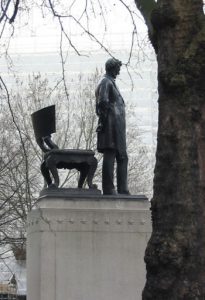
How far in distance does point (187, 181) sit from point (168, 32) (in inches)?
48.7

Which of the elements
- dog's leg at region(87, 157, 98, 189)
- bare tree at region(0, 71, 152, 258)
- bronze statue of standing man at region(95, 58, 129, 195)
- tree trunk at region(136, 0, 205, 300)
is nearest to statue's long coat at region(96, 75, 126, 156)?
bronze statue of standing man at region(95, 58, 129, 195)

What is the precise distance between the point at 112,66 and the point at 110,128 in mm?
1030

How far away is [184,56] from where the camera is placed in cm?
529

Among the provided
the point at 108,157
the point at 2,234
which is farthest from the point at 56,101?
the point at 108,157

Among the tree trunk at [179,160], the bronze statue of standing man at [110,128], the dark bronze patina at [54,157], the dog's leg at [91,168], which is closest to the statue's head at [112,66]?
the bronze statue of standing man at [110,128]

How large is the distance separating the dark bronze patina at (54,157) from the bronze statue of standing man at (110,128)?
398 mm

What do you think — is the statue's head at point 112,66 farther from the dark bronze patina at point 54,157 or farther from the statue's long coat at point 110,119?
the dark bronze patina at point 54,157

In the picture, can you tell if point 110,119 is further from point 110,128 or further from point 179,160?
point 179,160

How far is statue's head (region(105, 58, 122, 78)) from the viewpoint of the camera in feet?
36.2

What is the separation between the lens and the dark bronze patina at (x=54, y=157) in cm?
1039

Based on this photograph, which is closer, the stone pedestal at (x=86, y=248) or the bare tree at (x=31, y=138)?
the stone pedestal at (x=86, y=248)

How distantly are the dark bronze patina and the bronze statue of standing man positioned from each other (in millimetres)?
398

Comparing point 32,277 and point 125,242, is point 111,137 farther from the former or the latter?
point 32,277

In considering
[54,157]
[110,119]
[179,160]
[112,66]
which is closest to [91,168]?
[54,157]
